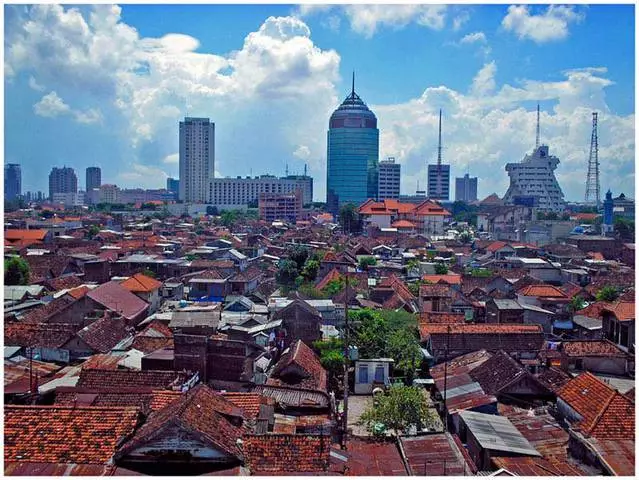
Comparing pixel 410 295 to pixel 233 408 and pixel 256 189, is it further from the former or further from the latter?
pixel 256 189

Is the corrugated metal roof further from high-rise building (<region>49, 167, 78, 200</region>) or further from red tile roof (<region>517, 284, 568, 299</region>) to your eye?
high-rise building (<region>49, 167, 78, 200</region>)

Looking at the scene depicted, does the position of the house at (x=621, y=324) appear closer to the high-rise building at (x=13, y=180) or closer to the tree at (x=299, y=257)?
the tree at (x=299, y=257)

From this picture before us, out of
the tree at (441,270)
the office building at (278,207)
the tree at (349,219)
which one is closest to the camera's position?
the tree at (441,270)

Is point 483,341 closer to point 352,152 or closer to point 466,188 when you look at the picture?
point 352,152

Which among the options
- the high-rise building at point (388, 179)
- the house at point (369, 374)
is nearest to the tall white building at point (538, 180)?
the high-rise building at point (388, 179)

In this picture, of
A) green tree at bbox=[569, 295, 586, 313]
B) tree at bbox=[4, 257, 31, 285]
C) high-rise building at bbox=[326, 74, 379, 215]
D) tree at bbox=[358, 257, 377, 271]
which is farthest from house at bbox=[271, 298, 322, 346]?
high-rise building at bbox=[326, 74, 379, 215]
